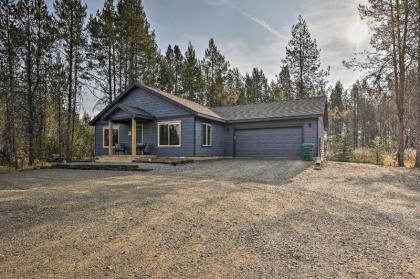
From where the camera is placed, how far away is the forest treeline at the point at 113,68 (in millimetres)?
13719

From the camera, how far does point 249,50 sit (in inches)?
752

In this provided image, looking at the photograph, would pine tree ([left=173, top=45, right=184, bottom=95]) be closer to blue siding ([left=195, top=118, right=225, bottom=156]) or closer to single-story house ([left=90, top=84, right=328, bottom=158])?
single-story house ([left=90, top=84, right=328, bottom=158])

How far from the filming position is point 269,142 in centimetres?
1536

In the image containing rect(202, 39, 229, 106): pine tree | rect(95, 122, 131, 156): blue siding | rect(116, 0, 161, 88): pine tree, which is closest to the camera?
rect(95, 122, 131, 156): blue siding

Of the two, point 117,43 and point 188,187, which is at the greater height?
point 117,43

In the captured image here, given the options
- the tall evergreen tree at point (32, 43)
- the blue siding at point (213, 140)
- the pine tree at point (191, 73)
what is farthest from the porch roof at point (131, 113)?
the pine tree at point (191, 73)

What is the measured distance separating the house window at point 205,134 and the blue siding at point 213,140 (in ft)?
0.73

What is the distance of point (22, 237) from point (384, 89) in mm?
16751

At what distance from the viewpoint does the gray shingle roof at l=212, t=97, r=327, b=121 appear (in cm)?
1453

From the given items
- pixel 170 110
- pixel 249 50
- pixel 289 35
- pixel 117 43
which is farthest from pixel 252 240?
pixel 289 35

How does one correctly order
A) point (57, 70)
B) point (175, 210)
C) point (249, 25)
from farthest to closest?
point (57, 70), point (249, 25), point (175, 210)

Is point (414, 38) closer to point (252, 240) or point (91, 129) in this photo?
point (252, 240)

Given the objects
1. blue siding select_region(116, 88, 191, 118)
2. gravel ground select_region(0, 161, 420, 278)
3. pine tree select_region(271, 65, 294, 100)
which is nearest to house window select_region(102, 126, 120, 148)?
blue siding select_region(116, 88, 191, 118)

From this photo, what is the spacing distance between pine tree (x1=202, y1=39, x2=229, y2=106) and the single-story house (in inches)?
493
